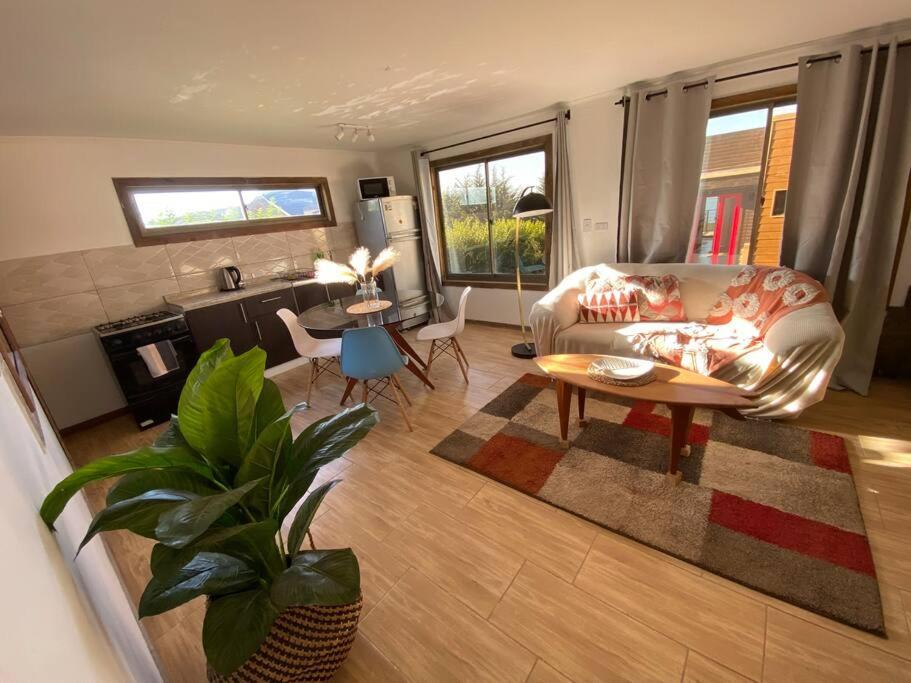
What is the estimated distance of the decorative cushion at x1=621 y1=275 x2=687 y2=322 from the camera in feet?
9.55

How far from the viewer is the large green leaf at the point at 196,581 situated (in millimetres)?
879

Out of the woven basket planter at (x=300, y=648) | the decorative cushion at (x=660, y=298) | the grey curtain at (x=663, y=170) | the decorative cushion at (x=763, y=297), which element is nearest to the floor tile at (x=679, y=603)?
the woven basket planter at (x=300, y=648)

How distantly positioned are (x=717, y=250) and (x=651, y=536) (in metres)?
2.77

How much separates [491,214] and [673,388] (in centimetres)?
328

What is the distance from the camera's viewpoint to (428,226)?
4.91 meters

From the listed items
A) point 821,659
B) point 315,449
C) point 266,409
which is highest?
point 266,409

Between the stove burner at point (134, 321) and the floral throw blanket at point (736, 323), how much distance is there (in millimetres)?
3965

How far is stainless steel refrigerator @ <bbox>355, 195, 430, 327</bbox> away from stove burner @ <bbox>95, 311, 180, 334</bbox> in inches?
91.3

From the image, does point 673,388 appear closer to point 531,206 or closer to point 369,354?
point 369,354

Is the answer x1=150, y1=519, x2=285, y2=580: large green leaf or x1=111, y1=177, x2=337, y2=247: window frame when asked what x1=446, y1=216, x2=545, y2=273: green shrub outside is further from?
x1=150, y1=519, x2=285, y2=580: large green leaf

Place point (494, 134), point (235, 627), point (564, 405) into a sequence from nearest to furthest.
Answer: point (235, 627) < point (564, 405) < point (494, 134)

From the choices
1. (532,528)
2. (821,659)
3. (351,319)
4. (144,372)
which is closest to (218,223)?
(144,372)

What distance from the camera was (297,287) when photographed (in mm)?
4004

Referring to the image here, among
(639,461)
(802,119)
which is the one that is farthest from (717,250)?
(639,461)
